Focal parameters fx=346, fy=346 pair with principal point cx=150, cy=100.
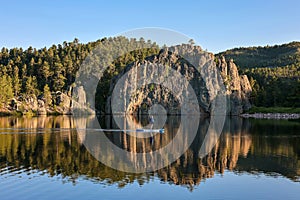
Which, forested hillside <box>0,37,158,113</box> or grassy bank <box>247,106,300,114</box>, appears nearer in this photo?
grassy bank <box>247,106,300,114</box>

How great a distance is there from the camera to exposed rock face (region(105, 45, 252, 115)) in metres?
146

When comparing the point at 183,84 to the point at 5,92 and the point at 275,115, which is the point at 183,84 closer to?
the point at 275,115

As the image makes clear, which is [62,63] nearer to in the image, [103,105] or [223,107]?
[103,105]

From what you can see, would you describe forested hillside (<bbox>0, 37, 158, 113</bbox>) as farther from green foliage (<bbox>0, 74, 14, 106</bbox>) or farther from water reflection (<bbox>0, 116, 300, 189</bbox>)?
water reflection (<bbox>0, 116, 300, 189</bbox>)

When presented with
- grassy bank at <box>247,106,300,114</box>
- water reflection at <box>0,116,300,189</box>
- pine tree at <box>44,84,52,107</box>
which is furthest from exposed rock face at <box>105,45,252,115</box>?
water reflection at <box>0,116,300,189</box>

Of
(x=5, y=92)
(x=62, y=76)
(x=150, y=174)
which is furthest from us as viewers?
(x=62, y=76)

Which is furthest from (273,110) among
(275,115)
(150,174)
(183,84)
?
(150,174)

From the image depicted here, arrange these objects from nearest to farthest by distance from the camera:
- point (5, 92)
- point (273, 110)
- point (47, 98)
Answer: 1. point (5, 92)
2. point (273, 110)
3. point (47, 98)

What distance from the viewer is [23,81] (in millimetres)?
146875

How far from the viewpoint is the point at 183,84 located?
6073 inches

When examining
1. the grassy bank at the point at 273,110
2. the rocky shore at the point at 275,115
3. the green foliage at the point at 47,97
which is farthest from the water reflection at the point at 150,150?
the green foliage at the point at 47,97

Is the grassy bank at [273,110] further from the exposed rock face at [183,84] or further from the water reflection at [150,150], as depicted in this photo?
the water reflection at [150,150]

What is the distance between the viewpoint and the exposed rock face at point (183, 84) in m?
146

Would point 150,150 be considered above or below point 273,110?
below
